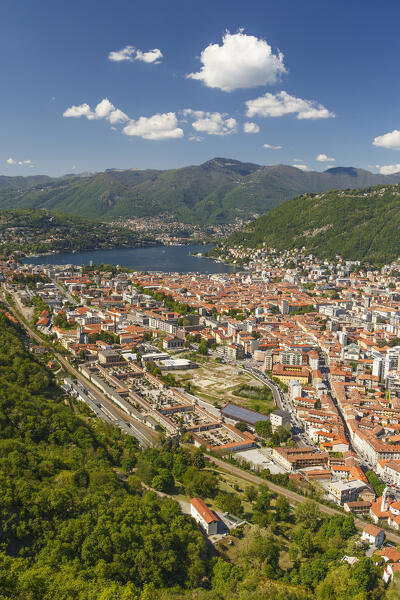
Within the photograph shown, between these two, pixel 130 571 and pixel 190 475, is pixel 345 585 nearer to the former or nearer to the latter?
pixel 130 571

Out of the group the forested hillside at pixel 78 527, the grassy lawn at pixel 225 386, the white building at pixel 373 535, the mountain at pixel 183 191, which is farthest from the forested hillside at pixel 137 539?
the mountain at pixel 183 191

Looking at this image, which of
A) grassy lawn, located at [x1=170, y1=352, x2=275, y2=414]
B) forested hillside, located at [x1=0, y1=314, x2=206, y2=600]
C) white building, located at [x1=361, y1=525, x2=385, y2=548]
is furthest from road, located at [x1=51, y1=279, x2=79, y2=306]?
white building, located at [x1=361, y1=525, x2=385, y2=548]

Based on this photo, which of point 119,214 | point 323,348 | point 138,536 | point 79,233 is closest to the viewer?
point 138,536

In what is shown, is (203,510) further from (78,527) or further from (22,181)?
(22,181)

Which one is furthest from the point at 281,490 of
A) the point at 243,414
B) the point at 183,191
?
the point at 183,191

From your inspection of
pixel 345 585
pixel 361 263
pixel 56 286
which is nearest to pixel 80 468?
pixel 345 585

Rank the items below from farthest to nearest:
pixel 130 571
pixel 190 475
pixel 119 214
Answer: pixel 119 214 < pixel 190 475 < pixel 130 571
